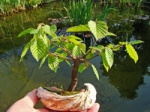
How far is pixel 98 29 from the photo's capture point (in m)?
1.38

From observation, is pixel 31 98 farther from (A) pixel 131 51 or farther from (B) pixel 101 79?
(B) pixel 101 79

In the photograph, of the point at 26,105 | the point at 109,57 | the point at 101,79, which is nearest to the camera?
the point at 109,57

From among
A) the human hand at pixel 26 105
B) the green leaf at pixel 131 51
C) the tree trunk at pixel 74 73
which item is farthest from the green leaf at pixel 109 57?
the human hand at pixel 26 105

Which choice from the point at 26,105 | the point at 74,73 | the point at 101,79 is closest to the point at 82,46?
the point at 74,73

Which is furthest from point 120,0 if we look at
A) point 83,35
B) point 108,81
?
point 108,81

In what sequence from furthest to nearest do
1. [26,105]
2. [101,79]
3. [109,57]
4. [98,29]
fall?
[101,79] < [26,105] < [109,57] < [98,29]

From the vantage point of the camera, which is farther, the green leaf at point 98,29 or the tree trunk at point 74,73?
the tree trunk at point 74,73

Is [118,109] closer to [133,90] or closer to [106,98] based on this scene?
[106,98]

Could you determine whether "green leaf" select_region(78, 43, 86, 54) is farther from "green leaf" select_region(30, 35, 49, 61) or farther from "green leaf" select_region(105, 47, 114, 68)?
"green leaf" select_region(30, 35, 49, 61)

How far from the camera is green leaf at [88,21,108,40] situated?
4.41 ft

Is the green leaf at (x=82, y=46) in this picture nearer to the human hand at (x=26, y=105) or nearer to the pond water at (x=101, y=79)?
the human hand at (x=26, y=105)

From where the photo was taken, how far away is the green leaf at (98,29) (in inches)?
52.9

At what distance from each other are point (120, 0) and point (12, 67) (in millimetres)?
6819

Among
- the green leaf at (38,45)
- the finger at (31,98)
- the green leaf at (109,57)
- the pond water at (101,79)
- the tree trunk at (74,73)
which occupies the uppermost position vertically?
the green leaf at (38,45)
